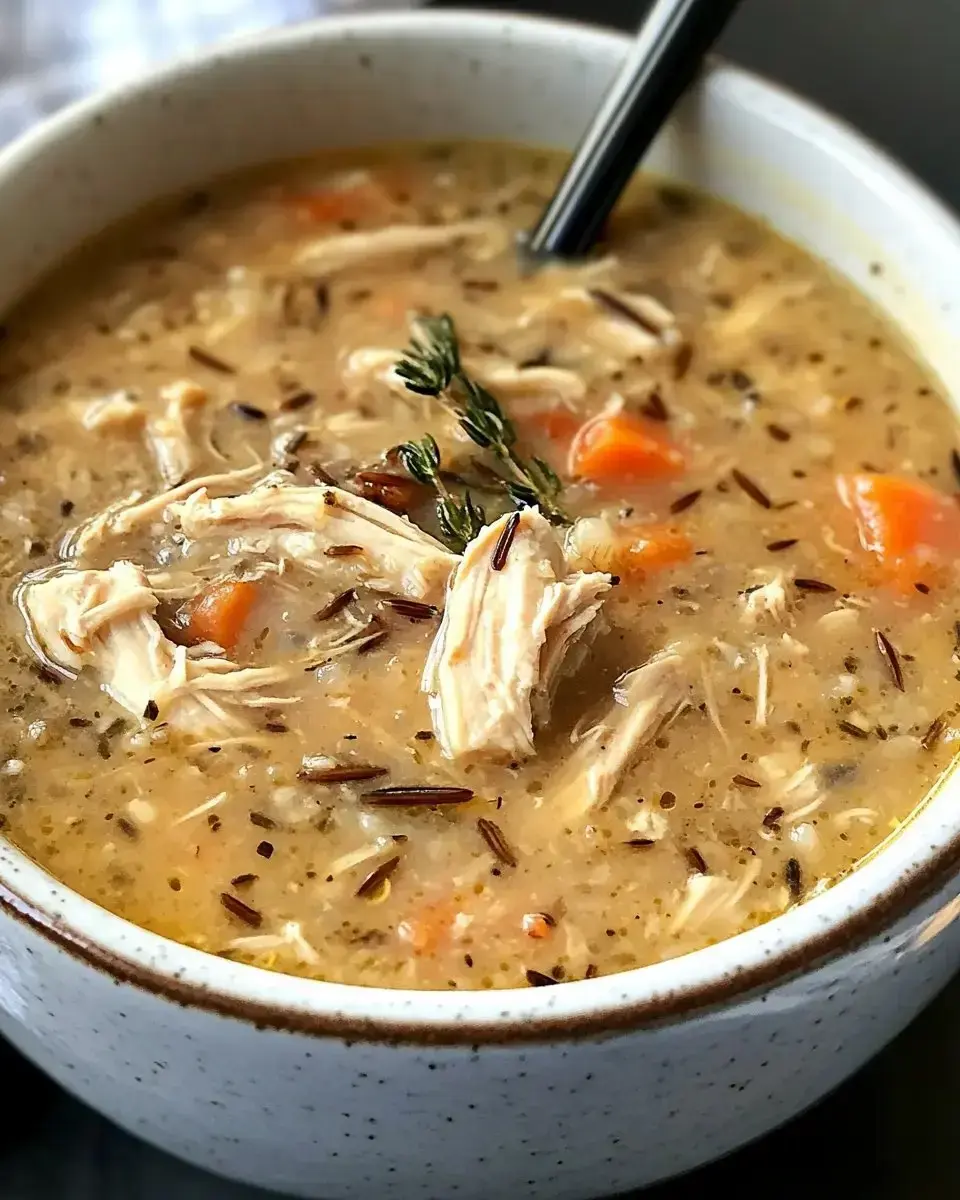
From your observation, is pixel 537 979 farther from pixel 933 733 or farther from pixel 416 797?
pixel 933 733

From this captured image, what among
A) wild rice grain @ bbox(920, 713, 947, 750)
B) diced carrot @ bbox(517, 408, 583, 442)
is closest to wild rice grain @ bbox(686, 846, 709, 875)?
wild rice grain @ bbox(920, 713, 947, 750)

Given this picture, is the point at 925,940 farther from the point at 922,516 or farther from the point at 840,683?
the point at 922,516

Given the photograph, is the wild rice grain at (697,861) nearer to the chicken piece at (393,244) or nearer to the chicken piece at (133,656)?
the chicken piece at (133,656)

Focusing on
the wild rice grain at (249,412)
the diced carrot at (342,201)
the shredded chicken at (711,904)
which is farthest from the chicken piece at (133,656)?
the diced carrot at (342,201)

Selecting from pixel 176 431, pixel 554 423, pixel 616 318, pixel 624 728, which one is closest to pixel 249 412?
pixel 176 431

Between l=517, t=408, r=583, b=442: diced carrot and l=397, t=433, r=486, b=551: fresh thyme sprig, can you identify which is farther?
l=517, t=408, r=583, b=442: diced carrot

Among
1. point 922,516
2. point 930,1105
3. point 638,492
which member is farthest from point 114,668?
point 930,1105

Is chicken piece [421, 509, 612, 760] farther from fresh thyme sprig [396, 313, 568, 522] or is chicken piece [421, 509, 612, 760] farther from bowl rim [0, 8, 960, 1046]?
bowl rim [0, 8, 960, 1046]
